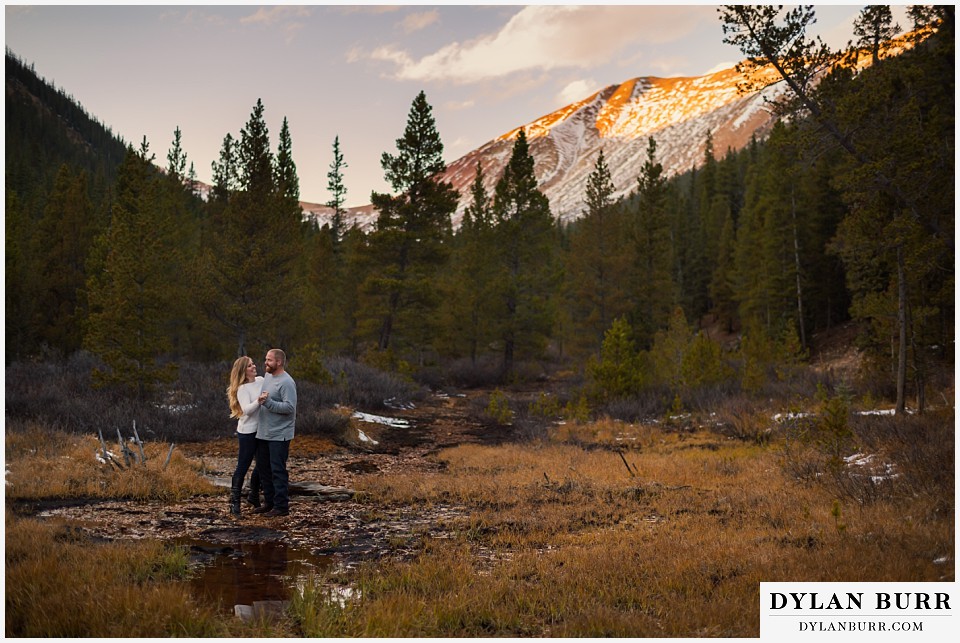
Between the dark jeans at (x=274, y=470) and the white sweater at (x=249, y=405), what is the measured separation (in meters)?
0.25

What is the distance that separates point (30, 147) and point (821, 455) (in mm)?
113985

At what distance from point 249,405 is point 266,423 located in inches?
12.1

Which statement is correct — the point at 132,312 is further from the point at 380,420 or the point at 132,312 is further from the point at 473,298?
the point at 473,298

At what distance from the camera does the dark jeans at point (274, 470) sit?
718 cm

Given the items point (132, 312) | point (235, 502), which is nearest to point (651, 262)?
point (132, 312)

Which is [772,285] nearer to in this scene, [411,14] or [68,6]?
[411,14]

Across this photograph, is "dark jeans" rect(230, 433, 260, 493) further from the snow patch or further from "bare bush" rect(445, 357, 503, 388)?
"bare bush" rect(445, 357, 503, 388)

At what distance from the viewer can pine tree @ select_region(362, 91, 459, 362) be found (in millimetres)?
27344

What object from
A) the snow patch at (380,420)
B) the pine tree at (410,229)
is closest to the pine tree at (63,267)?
the pine tree at (410,229)

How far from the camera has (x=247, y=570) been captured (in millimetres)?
5188

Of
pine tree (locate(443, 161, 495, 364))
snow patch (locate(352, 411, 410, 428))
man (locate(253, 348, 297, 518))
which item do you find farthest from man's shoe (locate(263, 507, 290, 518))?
pine tree (locate(443, 161, 495, 364))

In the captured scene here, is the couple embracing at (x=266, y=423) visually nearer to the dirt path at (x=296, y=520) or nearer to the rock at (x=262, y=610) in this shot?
the dirt path at (x=296, y=520)

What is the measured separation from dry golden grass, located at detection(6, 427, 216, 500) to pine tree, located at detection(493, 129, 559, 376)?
23.9 m

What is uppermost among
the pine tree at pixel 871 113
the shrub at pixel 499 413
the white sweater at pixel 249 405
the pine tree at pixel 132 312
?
the pine tree at pixel 871 113
